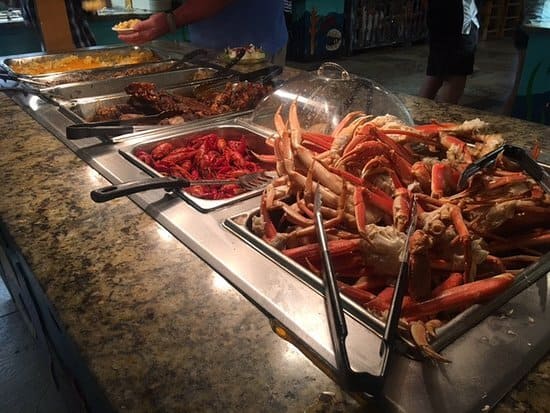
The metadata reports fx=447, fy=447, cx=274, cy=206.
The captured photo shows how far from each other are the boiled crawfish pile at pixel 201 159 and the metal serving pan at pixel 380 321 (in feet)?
1.68

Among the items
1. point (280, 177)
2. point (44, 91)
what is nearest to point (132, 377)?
point (280, 177)

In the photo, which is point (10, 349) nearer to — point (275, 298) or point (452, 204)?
point (275, 298)

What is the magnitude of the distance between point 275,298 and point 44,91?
1925 millimetres

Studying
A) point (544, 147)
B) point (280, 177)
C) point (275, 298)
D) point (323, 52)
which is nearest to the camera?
point (275, 298)

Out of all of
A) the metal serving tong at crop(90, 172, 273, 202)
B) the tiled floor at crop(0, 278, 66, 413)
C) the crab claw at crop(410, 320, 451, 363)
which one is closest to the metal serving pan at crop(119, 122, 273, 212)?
the metal serving tong at crop(90, 172, 273, 202)

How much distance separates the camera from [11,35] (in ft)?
15.9

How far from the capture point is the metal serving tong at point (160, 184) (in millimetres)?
1064

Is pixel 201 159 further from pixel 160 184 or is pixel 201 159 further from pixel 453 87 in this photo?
pixel 453 87

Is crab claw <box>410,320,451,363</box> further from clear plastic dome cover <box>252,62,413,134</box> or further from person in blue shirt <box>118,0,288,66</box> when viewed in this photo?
person in blue shirt <box>118,0,288,66</box>

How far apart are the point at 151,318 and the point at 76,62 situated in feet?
8.44

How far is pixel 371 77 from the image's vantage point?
7.36 metres

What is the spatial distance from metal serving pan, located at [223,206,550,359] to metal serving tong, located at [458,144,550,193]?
162 millimetres

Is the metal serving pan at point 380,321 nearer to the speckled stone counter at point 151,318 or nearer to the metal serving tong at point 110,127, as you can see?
the speckled stone counter at point 151,318

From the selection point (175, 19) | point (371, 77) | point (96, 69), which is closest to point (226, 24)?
point (175, 19)
